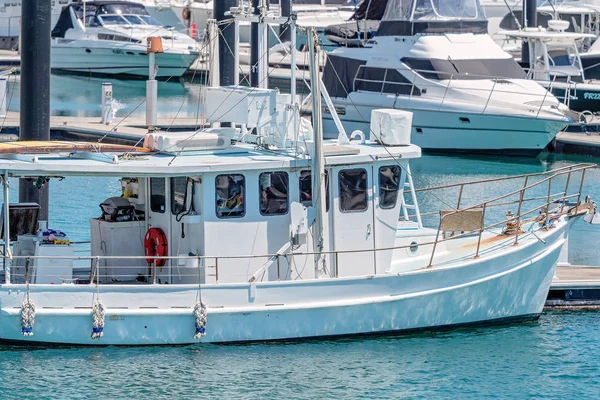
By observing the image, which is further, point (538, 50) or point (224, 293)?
point (538, 50)

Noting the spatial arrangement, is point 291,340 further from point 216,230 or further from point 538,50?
point 538,50

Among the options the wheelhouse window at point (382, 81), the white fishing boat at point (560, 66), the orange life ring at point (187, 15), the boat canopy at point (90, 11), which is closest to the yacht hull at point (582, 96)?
the white fishing boat at point (560, 66)

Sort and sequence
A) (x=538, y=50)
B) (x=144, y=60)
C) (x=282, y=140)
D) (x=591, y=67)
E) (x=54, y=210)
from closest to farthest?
(x=282, y=140) < (x=54, y=210) < (x=538, y=50) < (x=591, y=67) < (x=144, y=60)

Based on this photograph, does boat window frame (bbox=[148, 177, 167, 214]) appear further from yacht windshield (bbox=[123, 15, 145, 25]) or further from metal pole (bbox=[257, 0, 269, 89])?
yacht windshield (bbox=[123, 15, 145, 25])

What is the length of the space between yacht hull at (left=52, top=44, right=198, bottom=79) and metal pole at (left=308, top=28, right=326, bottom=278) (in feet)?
131

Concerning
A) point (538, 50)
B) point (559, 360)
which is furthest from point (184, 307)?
point (538, 50)

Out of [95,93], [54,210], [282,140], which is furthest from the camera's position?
[95,93]

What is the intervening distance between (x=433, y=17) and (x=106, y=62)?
902 inches

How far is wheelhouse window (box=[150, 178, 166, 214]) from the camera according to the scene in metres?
18.2

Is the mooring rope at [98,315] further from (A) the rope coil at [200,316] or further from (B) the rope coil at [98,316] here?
(A) the rope coil at [200,316]

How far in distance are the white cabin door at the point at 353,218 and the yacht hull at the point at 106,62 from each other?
39413mm

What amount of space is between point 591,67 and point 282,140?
32791 millimetres

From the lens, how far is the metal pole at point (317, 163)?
17.4m

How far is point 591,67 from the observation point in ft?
160
